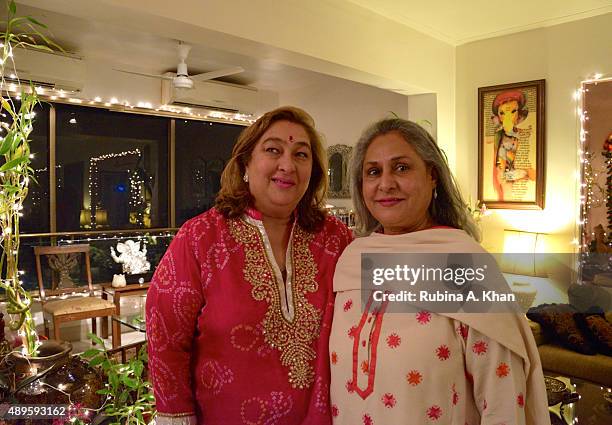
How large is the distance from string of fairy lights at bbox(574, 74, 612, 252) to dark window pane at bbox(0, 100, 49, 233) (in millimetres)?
4995

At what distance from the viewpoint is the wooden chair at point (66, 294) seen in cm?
443

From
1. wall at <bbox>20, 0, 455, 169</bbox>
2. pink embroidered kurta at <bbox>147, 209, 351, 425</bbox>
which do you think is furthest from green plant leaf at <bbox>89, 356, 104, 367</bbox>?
wall at <bbox>20, 0, 455, 169</bbox>

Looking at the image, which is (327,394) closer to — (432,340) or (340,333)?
(340,333)

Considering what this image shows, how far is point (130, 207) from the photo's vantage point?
19.3ft

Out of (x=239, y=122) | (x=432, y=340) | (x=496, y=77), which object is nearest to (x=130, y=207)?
(x=239, y=122)

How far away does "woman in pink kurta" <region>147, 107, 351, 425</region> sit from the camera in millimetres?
1351

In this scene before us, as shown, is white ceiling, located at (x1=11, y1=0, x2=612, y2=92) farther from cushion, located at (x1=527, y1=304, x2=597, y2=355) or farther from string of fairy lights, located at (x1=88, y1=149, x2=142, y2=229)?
cushion, located at (x1=527, y1=304, x2=597, y2=355)

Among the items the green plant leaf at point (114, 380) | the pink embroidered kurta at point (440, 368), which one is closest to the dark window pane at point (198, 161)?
the green plant leaf at point (114, 380)

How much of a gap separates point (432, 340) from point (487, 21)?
3.75 metres

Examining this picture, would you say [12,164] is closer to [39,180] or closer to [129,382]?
[129,382]

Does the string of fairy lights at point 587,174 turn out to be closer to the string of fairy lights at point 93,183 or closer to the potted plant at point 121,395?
the potted plant at point 121,395

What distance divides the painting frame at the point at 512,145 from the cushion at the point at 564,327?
1091 millimetres

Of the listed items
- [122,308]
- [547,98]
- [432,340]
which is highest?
[547,98]

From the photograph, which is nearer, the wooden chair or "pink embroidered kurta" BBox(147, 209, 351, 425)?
"pink embroidered kurta" BBox(147, 209, 351, 425)
